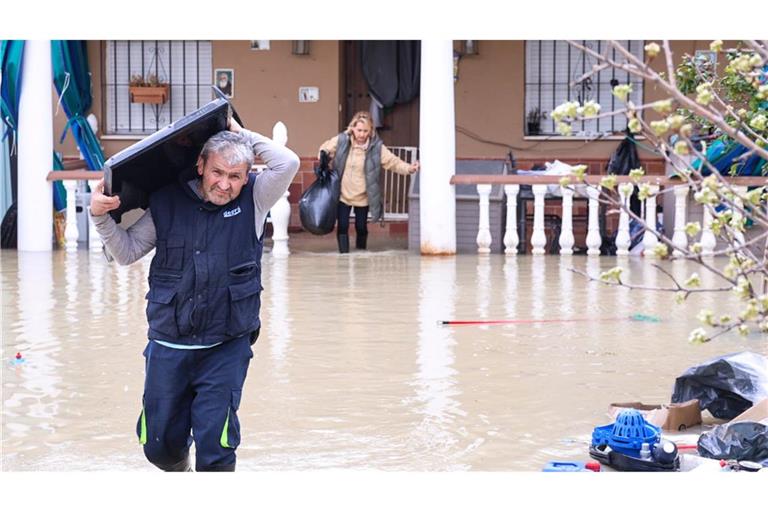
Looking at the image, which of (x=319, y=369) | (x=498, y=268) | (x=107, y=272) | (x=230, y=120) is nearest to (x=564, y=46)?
(x=498, y=268)

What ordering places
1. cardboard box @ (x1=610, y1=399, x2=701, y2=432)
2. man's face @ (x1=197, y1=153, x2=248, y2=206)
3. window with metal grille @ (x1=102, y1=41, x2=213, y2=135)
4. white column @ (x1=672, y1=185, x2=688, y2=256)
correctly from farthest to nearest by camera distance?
window with metal grille @ (x1=102, y1=41, x2=213, y2=135)
white column @ (x1=672, y1=185, x2=688, y2=256)
cardboard box @ (x1=610, y1=399, x2=701, y2=432)
man's face @ (x1=197, y1=153, x2=248, y2=206)

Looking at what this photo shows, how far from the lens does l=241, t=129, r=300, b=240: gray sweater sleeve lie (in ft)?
15.1

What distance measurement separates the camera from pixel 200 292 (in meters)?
4.45

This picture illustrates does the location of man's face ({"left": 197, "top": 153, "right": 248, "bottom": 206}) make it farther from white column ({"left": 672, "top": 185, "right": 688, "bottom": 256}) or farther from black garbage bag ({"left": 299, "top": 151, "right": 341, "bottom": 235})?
white column ({"left": 672, "top": 185, "right": 688, "bottom": 256})

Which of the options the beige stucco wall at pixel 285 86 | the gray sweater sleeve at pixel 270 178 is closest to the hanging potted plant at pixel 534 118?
the beige stucco wall at pixel 285 86

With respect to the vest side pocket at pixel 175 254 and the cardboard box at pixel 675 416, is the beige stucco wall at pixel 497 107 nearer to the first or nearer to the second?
the cardboard box at pixel 675 416

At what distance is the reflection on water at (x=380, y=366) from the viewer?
18.7 feet

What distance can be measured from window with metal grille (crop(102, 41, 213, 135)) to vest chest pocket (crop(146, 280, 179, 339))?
502 inches

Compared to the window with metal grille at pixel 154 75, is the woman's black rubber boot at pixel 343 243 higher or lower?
lower

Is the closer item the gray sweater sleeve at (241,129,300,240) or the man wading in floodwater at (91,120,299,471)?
the man wading in floodwater at (91,120,299,471)

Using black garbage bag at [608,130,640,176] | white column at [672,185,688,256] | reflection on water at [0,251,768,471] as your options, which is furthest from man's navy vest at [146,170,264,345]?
black garbage bag at [608,130,640,176]

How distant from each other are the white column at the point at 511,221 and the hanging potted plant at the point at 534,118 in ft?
8.32

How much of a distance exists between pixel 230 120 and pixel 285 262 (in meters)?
8.80

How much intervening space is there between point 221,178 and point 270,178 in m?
0.20
